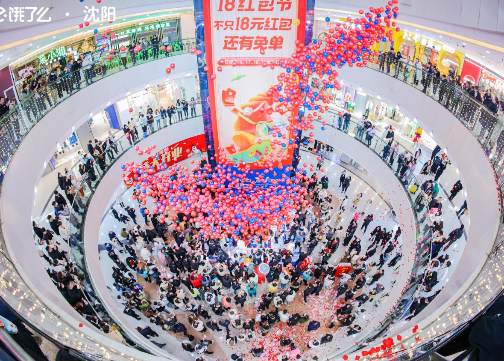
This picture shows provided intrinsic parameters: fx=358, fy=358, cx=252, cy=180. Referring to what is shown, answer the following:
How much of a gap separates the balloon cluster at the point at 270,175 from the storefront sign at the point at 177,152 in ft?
11.8

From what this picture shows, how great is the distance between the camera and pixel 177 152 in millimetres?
16062

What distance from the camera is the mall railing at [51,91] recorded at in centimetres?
818

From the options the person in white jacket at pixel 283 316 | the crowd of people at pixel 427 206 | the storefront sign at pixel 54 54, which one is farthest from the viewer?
the storefront sign at pixel 54 54

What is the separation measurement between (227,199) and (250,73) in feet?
12.7

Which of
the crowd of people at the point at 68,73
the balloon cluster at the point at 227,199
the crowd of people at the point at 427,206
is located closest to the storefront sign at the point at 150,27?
the crowd of people at the point at 68,73

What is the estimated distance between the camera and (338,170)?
16578 mm

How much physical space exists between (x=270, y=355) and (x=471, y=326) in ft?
20.7

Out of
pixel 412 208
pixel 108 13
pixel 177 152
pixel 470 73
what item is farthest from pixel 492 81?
pixel 177 152

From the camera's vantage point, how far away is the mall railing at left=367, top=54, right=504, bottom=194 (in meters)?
8.36

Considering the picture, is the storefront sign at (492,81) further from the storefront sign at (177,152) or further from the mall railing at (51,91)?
the storefront sign at (177,152)

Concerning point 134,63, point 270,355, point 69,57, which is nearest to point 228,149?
point 134,63

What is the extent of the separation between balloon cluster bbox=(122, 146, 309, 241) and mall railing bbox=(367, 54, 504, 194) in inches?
196

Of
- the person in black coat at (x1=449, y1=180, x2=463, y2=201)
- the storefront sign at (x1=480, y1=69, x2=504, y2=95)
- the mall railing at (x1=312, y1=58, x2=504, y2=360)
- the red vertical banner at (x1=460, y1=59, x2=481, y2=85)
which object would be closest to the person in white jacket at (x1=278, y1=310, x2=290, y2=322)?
the mall railing at (x1=312, y1=58, x2=504, y2=360)

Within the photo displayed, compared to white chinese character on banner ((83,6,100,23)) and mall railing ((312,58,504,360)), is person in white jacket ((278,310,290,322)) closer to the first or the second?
mall railing ((312,58,504,360))
